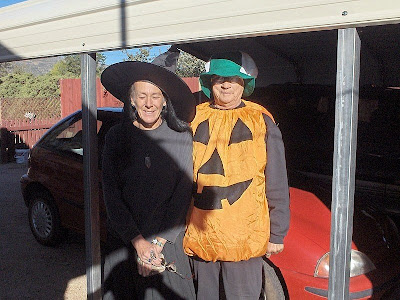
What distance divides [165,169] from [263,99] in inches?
120

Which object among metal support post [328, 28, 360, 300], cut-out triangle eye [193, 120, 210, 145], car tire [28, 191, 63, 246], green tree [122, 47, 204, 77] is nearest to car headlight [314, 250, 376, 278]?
metal support post [328, 28, 360, 300]

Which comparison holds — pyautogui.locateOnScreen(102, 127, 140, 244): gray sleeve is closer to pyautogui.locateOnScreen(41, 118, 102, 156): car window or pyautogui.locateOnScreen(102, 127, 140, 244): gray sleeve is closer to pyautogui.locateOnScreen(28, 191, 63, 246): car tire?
pyautogui.locateOnScreen(41, 118, 102, 156): car window

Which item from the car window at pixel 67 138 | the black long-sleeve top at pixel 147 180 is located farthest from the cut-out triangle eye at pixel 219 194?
the car window at pixel 67 138

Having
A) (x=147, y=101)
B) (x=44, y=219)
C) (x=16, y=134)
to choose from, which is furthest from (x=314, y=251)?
(x=16, y=134)

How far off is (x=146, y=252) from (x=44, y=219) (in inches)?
118

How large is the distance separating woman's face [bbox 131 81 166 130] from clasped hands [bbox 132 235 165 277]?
0.65m

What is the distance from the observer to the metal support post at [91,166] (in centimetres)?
289

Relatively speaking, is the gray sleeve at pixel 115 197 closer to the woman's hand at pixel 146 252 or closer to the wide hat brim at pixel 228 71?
the woman's hand at pixel 146 252

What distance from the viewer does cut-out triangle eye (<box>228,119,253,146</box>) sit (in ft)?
7.64

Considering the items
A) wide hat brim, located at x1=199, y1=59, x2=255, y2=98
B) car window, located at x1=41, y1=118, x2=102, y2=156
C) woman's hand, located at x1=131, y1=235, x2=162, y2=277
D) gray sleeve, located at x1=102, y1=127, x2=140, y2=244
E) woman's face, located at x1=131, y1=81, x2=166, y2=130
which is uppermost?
wide hat brim, located at x1=199, y1=59, x2=255, y2=98

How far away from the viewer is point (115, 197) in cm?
251

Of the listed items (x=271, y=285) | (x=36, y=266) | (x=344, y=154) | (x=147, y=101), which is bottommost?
(x=36, y=266)

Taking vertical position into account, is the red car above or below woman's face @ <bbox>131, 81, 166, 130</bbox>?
below

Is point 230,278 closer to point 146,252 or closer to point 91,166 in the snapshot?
point 146,252
